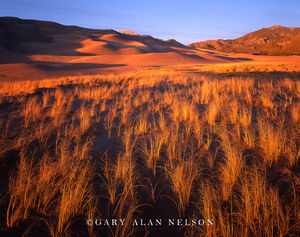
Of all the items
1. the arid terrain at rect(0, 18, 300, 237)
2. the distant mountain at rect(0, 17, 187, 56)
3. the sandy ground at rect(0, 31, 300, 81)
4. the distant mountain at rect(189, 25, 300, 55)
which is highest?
the distant mountain at rect(189, 25, 300, 55)

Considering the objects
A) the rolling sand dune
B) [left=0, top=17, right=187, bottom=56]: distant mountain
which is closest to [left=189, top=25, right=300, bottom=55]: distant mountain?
the rolling sand dune

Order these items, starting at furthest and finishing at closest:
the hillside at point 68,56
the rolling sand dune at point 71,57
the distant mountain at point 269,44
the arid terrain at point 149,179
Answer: the distant mountain at point 269,44
the rolling sand dune at point 71,57
the hillside at point 68,56
the arid terrain at point 149,179

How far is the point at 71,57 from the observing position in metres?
43.6

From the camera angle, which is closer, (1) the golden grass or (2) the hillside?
(1) the golden grass

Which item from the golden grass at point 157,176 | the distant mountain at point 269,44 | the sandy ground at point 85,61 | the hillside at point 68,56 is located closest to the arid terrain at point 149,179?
the golden grass at point 157,176

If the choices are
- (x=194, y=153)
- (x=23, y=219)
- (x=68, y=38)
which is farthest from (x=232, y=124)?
(x=68, y=38)

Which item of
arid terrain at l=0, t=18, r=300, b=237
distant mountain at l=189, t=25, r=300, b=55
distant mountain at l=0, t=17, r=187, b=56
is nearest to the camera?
arid terrain at l=0, t=18, r=300, b=237

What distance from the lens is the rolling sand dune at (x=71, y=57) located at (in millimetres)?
21478

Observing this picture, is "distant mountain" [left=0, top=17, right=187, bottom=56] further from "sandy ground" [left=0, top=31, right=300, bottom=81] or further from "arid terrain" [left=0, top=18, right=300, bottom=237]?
"arid terrain" [left=0, top=18, right=300, bottom=237]

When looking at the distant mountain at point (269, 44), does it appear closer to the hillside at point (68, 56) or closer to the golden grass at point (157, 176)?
the hillside at point (68, 56)

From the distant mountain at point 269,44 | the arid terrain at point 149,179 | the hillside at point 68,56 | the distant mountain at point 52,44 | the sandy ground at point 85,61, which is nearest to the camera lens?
the arid terrain at point 149,179

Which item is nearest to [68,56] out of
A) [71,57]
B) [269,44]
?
[71,57]

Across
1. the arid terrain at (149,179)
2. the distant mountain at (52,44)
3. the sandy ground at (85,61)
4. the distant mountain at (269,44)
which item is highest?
the distant mountain at (269,44)

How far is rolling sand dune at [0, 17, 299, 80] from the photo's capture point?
846 inches
